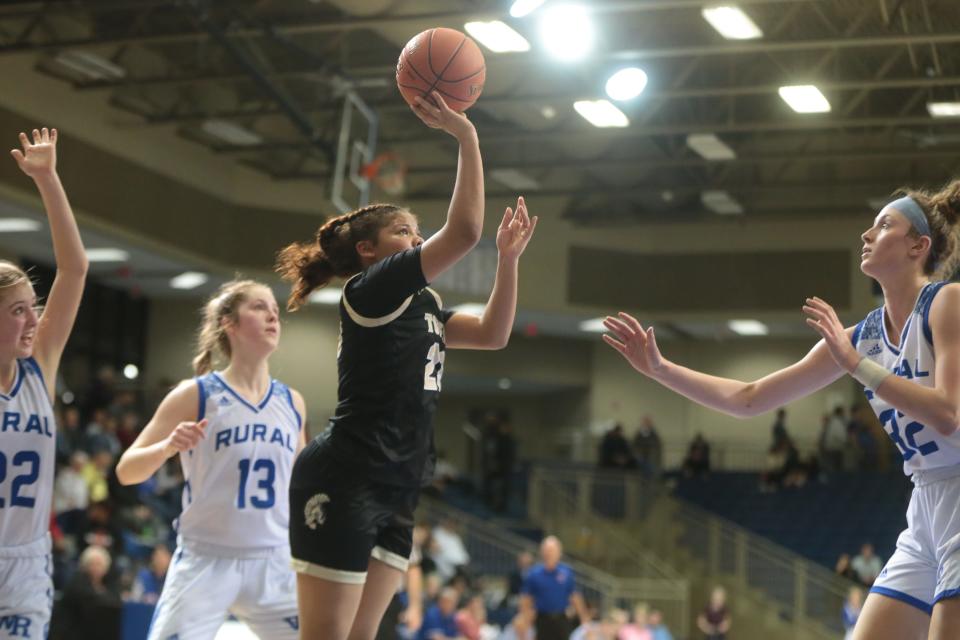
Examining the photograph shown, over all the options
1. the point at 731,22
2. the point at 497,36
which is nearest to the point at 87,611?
the point at 497,36

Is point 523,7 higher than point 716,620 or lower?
higher

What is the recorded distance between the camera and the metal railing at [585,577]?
1927 centimetres

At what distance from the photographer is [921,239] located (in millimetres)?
4305

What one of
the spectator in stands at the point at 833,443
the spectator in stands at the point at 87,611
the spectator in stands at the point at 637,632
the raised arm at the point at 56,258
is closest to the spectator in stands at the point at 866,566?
the spectator in stands at the point at 833,443

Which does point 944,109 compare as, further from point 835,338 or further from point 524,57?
point 835,338

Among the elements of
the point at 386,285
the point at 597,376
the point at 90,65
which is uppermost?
the point at 90,65

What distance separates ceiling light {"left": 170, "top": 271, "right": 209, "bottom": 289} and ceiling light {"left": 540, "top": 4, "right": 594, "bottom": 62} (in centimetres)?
941

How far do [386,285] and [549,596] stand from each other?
10.9m

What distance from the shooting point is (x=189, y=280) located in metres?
23.0

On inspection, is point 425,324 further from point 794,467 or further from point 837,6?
point 794,467

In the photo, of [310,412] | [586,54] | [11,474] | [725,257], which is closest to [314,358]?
[310,412]

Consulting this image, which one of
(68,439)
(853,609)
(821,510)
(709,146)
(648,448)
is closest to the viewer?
(68,439)

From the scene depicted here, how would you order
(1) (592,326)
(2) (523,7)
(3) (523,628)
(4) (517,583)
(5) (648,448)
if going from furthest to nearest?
(1) (592,326) → (5) (648,448) → (4) (517,583) → (3) (523,628) → (2) (523,7)

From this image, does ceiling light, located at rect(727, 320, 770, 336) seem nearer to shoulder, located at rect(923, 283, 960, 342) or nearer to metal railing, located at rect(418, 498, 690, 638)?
metal railing, located at rect(418, 498, 690, 638)
